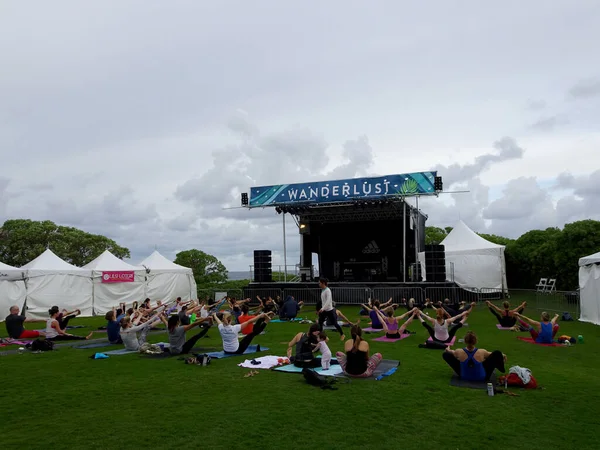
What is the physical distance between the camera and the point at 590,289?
45.7 ft

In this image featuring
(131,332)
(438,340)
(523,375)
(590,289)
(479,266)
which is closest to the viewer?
(523,375)

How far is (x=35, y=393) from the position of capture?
6230 millimetres

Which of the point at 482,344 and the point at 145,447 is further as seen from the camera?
the point at 482,344

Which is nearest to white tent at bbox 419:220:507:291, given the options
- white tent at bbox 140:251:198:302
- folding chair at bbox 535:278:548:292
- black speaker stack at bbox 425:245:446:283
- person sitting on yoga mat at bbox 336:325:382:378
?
folding chair at bbox 535:278:548:292

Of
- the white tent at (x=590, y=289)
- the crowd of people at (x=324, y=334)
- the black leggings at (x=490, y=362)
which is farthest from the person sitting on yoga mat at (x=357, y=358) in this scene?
the white tent at (x=590, y=289)

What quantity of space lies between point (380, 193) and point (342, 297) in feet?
18.0

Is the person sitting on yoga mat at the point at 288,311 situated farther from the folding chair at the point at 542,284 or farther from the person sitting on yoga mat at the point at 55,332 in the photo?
the folding chair at the point at 542,284

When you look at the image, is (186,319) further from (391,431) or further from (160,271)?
(160,271)

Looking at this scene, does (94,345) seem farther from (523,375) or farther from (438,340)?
(523,375)

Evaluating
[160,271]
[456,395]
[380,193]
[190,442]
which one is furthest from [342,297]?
[190,442]

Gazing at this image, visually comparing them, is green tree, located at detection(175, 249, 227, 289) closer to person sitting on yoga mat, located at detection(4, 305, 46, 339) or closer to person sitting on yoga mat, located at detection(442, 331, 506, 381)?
person sitting on yoga mat, located at detection(4, 305, 46, 339)

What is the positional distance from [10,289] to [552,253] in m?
25.1

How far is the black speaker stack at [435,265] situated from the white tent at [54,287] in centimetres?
1507

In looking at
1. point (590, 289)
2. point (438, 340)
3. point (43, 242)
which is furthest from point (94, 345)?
point (43, 242)
